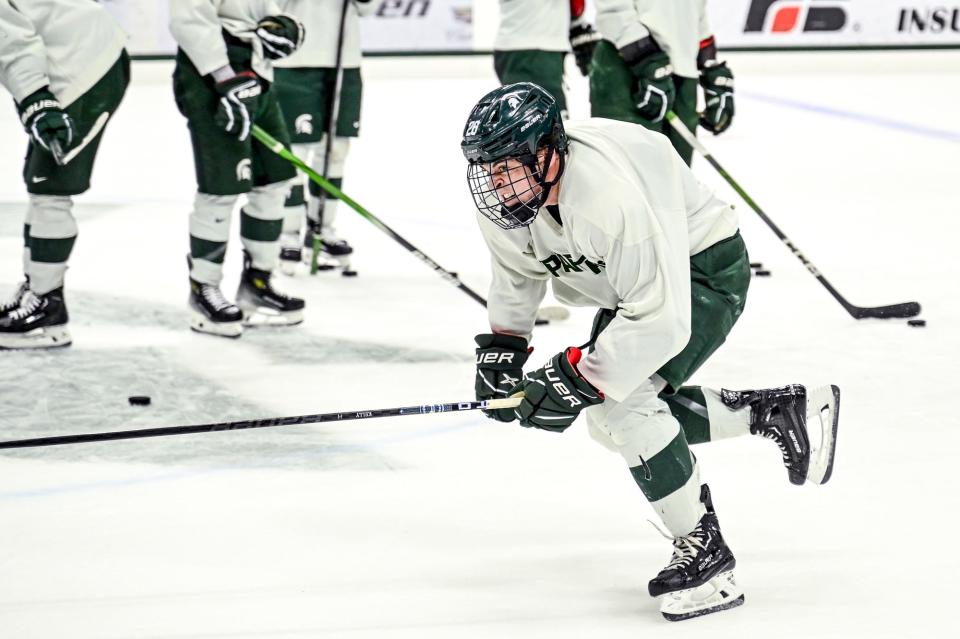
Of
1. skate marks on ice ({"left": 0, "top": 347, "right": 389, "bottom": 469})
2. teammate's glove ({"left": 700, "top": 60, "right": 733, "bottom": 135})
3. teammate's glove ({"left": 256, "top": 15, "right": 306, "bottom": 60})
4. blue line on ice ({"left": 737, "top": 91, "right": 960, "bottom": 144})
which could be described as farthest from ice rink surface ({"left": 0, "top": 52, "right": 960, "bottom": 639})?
blue line on ice ({"left": 737, "top": 91, "right": 960, "bottom": 144})

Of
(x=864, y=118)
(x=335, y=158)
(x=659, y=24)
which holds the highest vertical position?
(x=659, y=24)

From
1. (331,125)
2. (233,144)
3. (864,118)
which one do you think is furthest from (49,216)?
(864,118)

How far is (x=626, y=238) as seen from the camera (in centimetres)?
186

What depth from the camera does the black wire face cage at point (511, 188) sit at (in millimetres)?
1878

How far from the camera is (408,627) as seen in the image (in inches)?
79.6

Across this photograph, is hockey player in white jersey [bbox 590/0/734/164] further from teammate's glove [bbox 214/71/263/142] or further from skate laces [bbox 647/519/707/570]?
skate laces [bbox 647/519/707/570]

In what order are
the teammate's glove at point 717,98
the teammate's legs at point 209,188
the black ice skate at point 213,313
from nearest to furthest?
the teammate's legs at point 209,188 < the black ice skate at point 213,313 < the teammate's glove at point 717,98

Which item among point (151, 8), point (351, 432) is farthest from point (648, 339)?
point (151, 8)

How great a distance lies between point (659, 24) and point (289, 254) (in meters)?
1.50

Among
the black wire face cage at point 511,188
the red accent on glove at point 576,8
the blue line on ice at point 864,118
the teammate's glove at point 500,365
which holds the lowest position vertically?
the blue line on ice at point 864,118

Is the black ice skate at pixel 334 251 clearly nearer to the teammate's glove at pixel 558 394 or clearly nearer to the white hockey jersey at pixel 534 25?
the white hockey jersey at pixel 534 25

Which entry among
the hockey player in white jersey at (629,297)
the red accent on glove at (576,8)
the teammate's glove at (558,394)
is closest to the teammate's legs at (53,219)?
the red accent on glove at (576,8)

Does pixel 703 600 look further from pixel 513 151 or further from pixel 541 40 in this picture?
pixel 541 40

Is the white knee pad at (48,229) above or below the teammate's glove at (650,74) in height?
below
